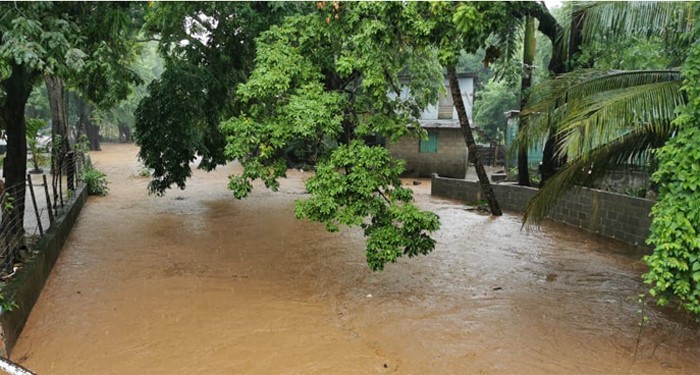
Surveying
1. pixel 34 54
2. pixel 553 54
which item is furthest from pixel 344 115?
pixel 553 54

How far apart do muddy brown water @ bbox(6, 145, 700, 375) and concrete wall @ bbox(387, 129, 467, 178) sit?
11963mm

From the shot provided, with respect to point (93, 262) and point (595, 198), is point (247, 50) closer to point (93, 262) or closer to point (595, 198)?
point (93, 262)

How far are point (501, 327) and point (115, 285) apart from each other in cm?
573

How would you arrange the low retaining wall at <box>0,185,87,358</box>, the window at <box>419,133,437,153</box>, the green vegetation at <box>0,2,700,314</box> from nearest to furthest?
the green vegetation at <box>0,2,700,314</box> < the low retaining wall at <box>0,185,87,358</box> < the window at <box>419,133,437,153</box>

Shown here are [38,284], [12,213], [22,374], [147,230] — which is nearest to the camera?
[22,374]

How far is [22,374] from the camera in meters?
2.24

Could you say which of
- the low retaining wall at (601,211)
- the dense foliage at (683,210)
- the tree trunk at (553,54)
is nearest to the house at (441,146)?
the low retaining wall at (601,211)

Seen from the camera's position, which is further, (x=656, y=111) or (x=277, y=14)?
(x=277, y=14)

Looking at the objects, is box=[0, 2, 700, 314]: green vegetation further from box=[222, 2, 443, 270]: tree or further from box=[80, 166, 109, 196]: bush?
box=[80, 166, 109, 196]: bush

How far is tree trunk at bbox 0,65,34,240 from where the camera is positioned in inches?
288

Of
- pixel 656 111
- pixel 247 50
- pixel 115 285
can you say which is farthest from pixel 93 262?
pixel 656 111

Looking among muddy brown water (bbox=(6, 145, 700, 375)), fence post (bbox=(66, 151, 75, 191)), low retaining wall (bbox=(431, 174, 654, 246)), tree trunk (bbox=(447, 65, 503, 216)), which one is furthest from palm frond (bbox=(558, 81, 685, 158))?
fence post (bbox=(66, 151, 75, 191))

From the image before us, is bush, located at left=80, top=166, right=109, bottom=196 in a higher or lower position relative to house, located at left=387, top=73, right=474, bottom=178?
lower

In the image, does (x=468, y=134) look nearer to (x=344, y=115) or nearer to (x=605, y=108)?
(x=344, y=115)
